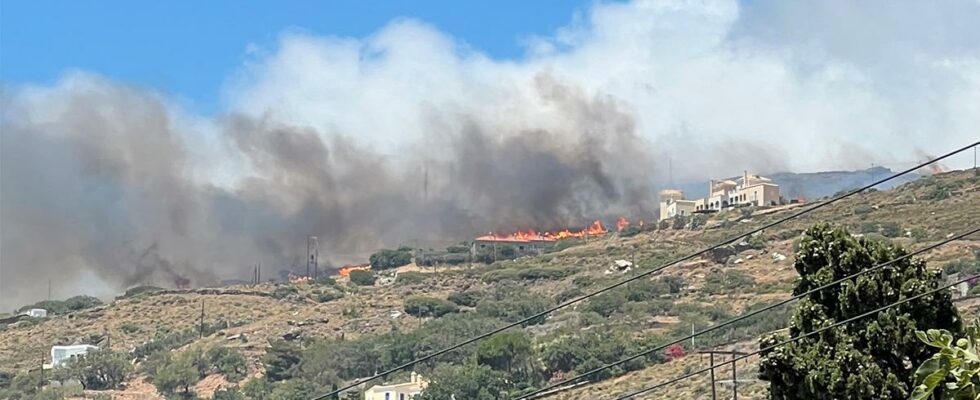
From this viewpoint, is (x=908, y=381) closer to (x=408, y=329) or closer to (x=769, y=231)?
(x=408, y=329)

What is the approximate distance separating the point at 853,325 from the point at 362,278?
158854mm

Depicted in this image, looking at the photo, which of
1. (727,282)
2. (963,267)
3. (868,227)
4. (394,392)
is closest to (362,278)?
(727,282)

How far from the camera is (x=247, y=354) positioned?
443ft

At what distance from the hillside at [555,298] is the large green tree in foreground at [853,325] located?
6377cm

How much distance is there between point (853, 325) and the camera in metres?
30.6

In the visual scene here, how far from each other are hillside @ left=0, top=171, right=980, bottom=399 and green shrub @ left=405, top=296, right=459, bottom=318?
4.88 ft

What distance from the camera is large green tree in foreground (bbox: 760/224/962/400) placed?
29188 millimetres

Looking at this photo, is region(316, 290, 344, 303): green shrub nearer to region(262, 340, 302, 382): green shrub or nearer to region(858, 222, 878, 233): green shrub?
region(262, 340, 302, 382): green shrub

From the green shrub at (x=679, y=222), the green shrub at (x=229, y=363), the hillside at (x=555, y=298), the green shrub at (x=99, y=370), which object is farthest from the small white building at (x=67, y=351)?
the green shrub at (x=679, y=222)

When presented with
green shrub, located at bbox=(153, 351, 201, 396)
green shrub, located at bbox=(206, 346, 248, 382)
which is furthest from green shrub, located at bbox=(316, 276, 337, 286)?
green shrub, located at bbox=(153, 351, 201, 396)

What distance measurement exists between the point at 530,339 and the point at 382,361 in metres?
12.9

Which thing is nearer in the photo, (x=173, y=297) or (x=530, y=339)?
(x=530, y=339)

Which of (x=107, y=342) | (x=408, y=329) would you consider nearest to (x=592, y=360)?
(x=408, y=329)

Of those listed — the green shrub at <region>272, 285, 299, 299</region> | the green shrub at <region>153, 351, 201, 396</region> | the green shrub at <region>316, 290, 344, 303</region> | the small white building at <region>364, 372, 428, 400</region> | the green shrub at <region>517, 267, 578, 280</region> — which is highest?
the green shrub at <region>517, 267, 578, 280</region>
